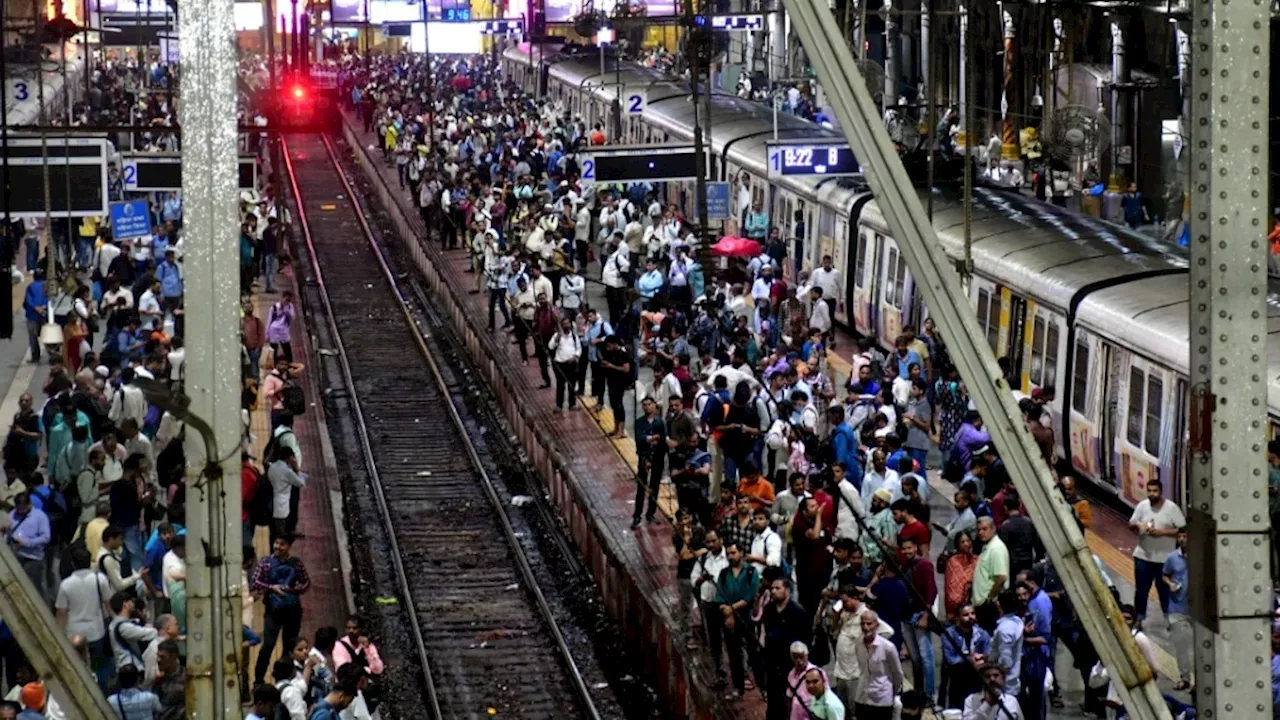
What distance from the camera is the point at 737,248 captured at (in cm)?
3222

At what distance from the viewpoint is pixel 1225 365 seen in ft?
24.8

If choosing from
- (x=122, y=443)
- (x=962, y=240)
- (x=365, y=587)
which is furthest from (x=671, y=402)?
(x=962, y=240)

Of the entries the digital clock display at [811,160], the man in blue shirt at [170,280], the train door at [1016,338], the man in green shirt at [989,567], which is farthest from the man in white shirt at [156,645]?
the digital clock display at [811,160]

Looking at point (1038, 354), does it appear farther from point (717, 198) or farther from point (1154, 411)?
point (717, 198)

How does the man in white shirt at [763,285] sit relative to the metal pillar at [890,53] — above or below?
below

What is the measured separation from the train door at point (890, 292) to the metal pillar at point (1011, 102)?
1760cm

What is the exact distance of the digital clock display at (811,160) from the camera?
32188mm

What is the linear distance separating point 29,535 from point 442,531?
796 centimetres

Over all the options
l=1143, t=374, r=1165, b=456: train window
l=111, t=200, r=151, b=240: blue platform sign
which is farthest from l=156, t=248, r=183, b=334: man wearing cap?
l=1143, t=374, r=1165, b=456: train window

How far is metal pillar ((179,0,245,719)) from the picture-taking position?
7711 mm

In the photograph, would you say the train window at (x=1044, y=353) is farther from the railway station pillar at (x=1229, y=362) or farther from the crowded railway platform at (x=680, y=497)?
the railway station pillar at (x=1229, y=362)

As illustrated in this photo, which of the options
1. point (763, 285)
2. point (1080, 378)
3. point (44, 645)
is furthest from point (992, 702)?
point (763, 285)

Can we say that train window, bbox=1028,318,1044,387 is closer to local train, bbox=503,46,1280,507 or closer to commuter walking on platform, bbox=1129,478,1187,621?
local train, bbox=503,46,1280,507

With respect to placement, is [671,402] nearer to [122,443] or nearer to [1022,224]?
[122,443]
